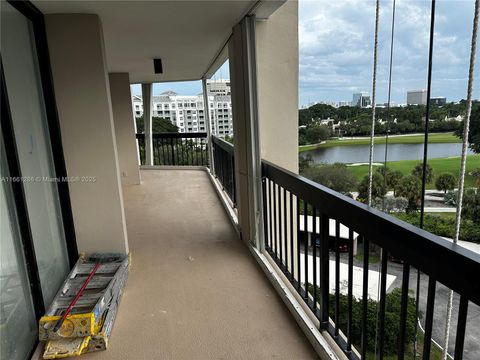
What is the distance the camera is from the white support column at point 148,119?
7426 millimetres

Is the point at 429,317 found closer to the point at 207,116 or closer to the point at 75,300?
the point at 75,300

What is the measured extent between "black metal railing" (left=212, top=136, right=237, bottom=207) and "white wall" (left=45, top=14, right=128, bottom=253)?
1942 millimetres

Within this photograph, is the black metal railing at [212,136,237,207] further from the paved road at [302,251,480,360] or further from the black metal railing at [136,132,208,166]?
the paved road at [302,251,480,360]

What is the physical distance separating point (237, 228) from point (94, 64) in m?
2.06

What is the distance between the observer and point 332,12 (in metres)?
1.50

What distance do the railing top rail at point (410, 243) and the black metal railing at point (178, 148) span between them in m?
6.24

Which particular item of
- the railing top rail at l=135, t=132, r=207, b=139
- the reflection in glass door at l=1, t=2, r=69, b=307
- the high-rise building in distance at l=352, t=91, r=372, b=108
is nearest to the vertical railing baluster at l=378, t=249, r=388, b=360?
the high-rise building in distance at l=352, t=91, r=372, b=108

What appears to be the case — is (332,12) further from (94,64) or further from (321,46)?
(94,64)

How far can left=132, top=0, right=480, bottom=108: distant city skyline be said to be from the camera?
90 cm

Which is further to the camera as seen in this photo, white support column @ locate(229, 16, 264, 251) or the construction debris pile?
white support column @ locate(229, 16, 264, 251)

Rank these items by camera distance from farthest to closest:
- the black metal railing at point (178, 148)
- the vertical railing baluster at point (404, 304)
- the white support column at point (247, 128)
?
the black metal railing at point (178, 148) → the white support column at point (247, 128) → the vertical railing baluster at point (404, 304)

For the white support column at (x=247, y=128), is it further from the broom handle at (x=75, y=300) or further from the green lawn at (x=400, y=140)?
the broom handle at (x=75, y=300)

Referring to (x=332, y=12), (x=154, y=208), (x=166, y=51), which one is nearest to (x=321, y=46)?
(x=332, y=12)

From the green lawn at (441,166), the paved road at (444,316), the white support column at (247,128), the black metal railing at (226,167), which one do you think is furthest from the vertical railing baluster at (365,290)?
the black metal railing at (226,167)
